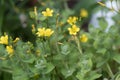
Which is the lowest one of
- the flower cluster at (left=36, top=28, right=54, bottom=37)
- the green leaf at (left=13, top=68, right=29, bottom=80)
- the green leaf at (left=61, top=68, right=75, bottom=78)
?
the green leaf at (left=61, top=68, right=75, bottom=78)

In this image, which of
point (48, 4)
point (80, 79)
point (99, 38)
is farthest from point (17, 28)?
point (80, 79)

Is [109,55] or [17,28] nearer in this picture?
[109,55]

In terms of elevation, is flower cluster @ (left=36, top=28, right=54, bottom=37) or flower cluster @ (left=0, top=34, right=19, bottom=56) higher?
flower cluster @ (left=36, top=28, right=54, bottom=37)

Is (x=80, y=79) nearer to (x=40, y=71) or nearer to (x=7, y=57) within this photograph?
(x=40, y=71)

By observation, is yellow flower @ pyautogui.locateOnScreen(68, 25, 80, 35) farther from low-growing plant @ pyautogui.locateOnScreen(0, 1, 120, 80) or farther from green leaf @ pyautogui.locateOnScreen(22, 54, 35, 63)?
green leaf @ pyautogui.locateOnScreen(22, 54, 35, 63)

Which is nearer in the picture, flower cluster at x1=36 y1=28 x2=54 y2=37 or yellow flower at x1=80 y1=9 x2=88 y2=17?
flower cluster at x1=36 y1=28 x2=54 y2=37

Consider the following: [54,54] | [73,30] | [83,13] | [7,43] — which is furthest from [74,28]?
[83,13]

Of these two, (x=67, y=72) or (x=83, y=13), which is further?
(x=83, y=13)

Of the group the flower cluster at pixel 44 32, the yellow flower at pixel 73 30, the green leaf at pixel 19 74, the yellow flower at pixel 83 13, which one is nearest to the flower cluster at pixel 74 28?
the yellow flower at pixel 73 30

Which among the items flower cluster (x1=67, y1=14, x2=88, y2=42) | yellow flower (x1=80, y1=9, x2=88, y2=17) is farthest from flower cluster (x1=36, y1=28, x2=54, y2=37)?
yellow flower (x1=80, y1=9, x2=88, y2=17)

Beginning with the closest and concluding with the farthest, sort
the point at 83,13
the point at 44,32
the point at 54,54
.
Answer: the point at 44,32 < the point at 54,54 < the point at 83,13

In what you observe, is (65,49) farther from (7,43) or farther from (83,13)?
(83,13)
